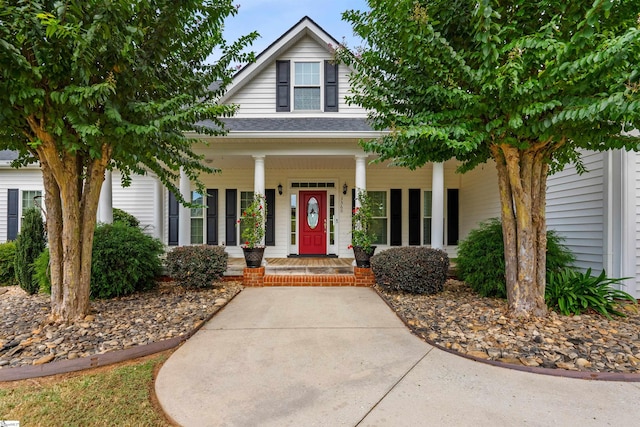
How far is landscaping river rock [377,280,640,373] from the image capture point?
271 centimetres

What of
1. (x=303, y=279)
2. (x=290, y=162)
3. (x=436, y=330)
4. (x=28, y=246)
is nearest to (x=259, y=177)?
(x=290, y=162)

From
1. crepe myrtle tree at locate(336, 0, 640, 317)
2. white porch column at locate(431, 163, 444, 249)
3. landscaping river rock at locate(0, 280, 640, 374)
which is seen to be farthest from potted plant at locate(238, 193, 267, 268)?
white porch column at locate(431, 163, 444, 249)

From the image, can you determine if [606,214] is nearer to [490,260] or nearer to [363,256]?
[490,260]

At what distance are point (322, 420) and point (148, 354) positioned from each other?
202cm

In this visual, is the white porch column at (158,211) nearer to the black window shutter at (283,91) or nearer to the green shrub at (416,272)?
the black window shutter at (283,91)

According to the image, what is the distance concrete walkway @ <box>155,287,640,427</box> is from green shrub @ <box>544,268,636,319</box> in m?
1.65

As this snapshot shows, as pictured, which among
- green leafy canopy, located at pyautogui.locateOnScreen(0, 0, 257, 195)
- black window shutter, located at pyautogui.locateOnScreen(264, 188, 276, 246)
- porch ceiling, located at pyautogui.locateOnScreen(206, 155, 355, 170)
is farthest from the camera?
black window shutter, located at pyautogui.locateOnScreen(264, 188, 276, 246)

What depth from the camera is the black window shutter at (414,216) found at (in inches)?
336

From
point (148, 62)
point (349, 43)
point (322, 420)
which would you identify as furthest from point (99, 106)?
point (322, 420)

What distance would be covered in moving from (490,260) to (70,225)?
571 cm

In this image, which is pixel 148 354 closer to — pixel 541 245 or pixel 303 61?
pixel 541 245

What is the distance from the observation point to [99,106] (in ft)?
11.0

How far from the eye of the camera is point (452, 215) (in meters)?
8.65

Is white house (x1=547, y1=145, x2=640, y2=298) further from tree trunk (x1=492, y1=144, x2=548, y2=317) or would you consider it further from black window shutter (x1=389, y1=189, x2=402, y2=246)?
black window shutter (x1=389, y1=189, x2=402, y2=246)
